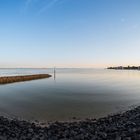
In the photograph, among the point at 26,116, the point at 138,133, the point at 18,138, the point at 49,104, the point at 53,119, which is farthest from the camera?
the point at 49,104

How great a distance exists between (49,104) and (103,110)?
5.39m

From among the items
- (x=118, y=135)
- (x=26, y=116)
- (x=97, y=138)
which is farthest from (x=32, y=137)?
(x=26, y=116)

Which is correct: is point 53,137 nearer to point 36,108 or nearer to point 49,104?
point 36,108

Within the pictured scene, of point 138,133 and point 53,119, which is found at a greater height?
point 138,133

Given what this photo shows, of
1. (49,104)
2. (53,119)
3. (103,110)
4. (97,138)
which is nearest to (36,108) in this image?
(49,104)

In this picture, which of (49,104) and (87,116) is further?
(49,104)

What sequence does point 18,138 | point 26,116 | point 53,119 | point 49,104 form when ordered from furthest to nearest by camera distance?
point 49,104 → point 26,116 → point 53,119 → point 18,138

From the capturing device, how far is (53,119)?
1554cm

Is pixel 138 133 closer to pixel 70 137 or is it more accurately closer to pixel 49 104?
pixel 70 137

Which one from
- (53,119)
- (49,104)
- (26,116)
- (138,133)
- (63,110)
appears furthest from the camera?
(49,104)

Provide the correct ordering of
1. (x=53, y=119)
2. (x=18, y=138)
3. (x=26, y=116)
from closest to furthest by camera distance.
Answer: (x=18, y=138) → (x=53, y=119) → (x=26, y=116)

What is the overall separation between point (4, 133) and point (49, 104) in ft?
36.5

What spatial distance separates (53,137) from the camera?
9.69 m

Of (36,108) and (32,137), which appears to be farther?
(36,108)
